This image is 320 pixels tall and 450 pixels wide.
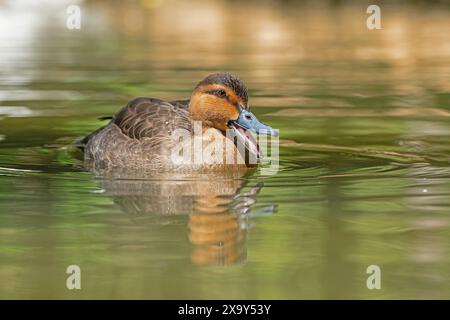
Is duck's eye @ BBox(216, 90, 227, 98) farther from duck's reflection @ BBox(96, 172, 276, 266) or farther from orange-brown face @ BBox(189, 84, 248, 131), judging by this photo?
duck's reflection @ BBox(96, 172, 276, 266)

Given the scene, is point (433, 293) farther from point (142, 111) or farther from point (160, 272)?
point (142, 111)

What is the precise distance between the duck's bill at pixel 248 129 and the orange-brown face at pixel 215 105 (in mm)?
81

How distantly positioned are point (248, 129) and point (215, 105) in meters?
0.40

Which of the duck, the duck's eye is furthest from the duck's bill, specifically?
the duck's eye

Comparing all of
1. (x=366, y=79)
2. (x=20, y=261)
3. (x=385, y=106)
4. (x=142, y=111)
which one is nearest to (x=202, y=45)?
(x=366, y=79)

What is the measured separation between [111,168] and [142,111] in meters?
0.66

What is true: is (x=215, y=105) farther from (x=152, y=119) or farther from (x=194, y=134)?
(x=152, y=119)

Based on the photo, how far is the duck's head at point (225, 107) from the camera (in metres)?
10.9

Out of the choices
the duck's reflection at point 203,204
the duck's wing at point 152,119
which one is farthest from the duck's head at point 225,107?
the duck's reflection at point 203,204

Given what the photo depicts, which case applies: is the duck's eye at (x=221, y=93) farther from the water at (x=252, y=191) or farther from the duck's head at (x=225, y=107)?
the water at (x=252, y=191)

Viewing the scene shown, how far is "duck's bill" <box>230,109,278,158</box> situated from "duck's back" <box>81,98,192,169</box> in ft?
1.54

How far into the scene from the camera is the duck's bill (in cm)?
1071

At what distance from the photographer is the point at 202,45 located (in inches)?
1002

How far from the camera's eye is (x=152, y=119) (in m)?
11.7
